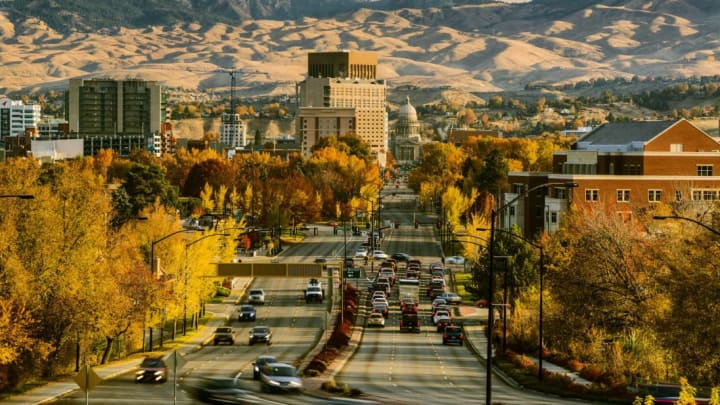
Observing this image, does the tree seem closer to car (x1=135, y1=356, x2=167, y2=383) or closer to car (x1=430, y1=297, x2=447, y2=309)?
car (x1=430, y1=297, x2=447, y2=309)

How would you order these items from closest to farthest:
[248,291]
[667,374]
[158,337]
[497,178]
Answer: [667,374]
[158,337]
[248,291]
[497,178]

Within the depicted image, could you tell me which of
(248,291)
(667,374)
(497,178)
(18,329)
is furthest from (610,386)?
(497,178)

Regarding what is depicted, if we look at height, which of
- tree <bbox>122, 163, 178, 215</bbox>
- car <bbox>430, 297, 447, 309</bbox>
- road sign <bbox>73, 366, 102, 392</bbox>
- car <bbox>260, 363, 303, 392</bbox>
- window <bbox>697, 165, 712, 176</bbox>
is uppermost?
window <bbox>697, 165, 712, 176</bbox>

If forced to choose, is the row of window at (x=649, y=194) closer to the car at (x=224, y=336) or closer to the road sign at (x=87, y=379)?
the car at (x=224, y=336)

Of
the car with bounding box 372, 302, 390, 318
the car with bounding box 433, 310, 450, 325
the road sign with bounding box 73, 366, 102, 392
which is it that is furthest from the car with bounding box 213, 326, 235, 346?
the road sign with bounding box 73, 366, 102, 392

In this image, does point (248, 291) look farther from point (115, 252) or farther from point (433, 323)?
point (115, 252)

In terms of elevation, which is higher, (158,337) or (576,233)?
(576,233)

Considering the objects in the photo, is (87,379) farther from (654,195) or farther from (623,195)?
(654,195)
